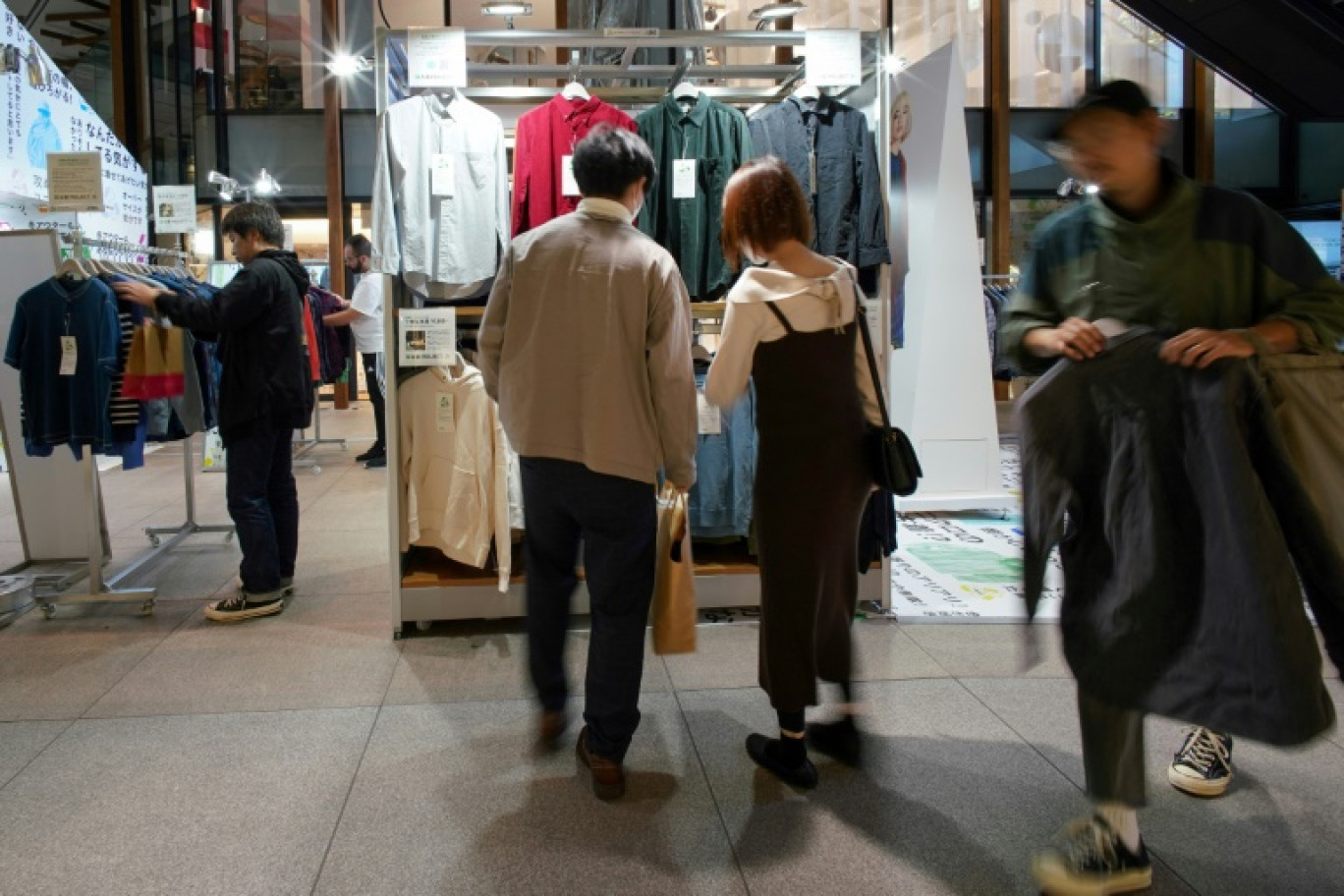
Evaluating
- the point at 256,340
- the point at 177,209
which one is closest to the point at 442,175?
the point at 256,340

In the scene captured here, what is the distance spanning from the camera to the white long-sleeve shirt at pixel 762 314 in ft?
7.20

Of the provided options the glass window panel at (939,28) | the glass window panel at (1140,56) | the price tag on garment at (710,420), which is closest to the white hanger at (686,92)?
the price tag on garment at (710,420)

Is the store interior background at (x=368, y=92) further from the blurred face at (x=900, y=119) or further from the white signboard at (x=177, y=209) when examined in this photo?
the white signboard at (x=177, y=209)

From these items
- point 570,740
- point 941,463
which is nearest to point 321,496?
point 941,463

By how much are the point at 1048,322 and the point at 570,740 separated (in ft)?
5.22

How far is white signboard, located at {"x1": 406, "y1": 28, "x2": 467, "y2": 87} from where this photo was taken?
3482 mm

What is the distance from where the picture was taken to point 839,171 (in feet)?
12.5

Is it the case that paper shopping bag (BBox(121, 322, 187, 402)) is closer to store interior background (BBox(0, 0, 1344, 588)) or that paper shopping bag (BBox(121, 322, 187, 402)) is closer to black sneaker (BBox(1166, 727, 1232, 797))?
black sneaker (BBox(1166, 727, 1232, 797))

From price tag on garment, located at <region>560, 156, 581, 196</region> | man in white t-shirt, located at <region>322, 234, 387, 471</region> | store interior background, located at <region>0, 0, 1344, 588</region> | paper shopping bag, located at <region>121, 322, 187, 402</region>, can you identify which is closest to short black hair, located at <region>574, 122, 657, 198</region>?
price tag on garment, located at <region>560, 156, 581, 196</region>

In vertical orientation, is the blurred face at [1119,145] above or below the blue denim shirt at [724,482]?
above

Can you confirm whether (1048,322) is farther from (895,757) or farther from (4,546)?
(4,546)

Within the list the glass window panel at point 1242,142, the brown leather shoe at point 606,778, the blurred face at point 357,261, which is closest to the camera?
the brown leather shoe at point 606,778

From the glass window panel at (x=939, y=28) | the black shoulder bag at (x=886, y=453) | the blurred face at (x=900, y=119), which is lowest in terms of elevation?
the black shoulder bag at (x=886, y=453)

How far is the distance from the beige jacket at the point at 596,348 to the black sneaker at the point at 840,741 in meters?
0.83
